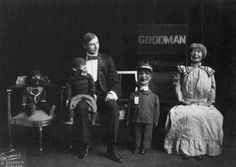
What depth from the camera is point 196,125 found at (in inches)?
155

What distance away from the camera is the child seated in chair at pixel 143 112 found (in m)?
4.03

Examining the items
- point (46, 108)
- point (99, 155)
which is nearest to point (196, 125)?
point (99, 155)

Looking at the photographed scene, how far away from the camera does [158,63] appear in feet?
16.0

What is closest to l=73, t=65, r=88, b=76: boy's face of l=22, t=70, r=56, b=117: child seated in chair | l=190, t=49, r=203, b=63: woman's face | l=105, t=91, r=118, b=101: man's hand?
l=105, t=91, r=118, b=101: man's hand

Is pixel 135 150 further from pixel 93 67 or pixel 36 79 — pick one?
pixel 36 79

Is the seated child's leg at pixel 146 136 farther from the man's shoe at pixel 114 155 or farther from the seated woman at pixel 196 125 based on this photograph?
the man's shoe at pixel 114 155

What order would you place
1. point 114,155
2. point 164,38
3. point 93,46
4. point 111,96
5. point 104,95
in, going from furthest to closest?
point 164,38 → point 104,95 → point 93,46 → point 111,96 → point 114,155

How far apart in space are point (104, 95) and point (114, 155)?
807 millimetres

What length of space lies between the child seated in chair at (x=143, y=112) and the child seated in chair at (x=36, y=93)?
3.26ft

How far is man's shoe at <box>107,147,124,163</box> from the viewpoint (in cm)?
377

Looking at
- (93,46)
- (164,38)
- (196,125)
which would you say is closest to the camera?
(196,125)

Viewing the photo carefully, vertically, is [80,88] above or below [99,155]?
above

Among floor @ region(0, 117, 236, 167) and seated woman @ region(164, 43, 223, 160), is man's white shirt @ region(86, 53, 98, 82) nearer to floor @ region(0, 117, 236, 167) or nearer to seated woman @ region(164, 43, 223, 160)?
floor @ region(0, 117, 236, 167)

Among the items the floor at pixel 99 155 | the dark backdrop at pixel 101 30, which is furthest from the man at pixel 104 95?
the dark backdrop at pixel 101 30
